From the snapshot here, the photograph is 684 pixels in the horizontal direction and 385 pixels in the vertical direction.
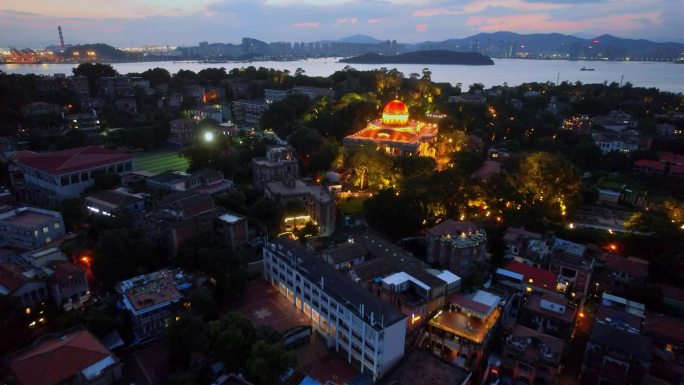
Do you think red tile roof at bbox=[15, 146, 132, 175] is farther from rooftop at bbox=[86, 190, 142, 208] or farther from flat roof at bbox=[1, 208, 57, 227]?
flat roof at bbox=[1, 208, 57, 227]

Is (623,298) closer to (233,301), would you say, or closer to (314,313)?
(314,313)

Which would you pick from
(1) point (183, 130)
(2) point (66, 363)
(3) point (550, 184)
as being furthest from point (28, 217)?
(3) point (550, 184)

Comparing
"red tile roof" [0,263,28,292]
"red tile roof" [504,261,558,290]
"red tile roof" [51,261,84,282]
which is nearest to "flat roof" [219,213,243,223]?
"red tile roof" [51,261,84,282]

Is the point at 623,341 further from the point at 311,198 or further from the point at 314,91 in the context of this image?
the point at 314,91

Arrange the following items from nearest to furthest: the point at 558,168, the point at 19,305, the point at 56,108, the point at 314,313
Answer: the point at 19,305, the point at 314,313, the point at 558,168, the point at 56,108

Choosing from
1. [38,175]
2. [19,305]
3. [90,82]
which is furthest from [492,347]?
[90,82]

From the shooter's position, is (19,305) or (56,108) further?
(56,108)

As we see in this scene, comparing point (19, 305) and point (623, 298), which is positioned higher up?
point (19, 305)

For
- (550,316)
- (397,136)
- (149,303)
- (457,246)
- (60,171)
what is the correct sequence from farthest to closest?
(397,136)
(60,171)
(457,246)
(550,316)
(149,303)
